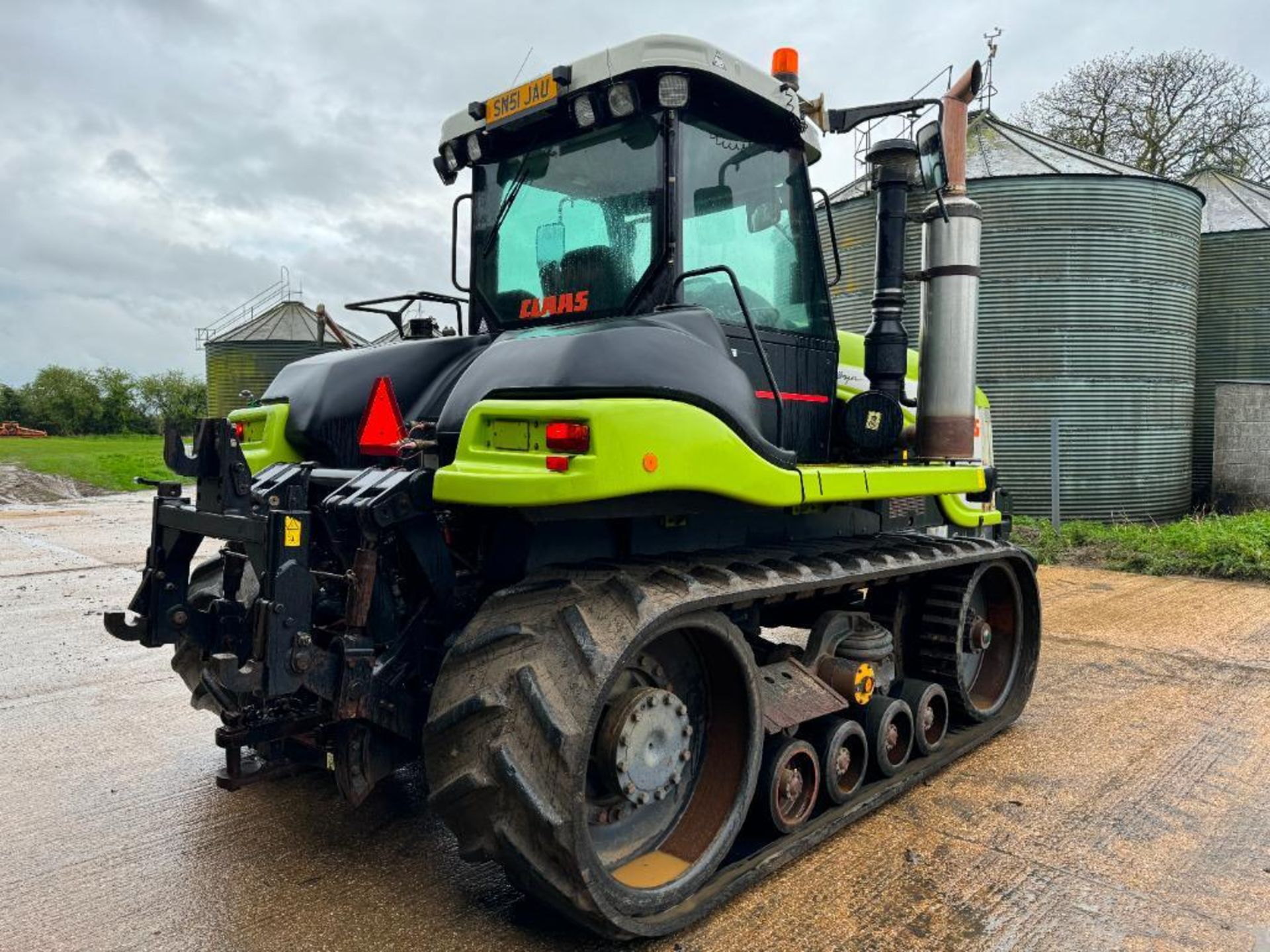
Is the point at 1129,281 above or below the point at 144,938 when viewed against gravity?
above

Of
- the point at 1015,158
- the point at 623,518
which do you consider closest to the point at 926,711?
the point at 623,518

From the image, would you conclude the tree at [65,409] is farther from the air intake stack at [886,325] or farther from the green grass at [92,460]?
the air intake stack at [886,325]

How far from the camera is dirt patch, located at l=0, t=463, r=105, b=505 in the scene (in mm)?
19781

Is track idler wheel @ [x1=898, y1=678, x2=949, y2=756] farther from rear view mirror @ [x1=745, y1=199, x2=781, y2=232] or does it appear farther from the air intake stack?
rear view mirror @ [x1=745, y1=199, x2=781, y2=232]

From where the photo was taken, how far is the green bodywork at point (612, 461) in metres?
2.65

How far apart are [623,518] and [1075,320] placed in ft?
36.9

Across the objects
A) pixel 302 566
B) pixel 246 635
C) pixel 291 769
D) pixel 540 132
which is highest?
pixel 540 132

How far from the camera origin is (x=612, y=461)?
2648 millimetres

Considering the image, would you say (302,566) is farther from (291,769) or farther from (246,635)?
(291,769)

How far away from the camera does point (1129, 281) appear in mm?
12727

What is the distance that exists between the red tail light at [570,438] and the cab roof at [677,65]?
148 cm

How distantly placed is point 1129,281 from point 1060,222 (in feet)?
4.19

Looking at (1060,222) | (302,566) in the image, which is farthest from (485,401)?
(1060,222)

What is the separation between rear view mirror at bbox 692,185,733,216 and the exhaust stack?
1159 millimetres
